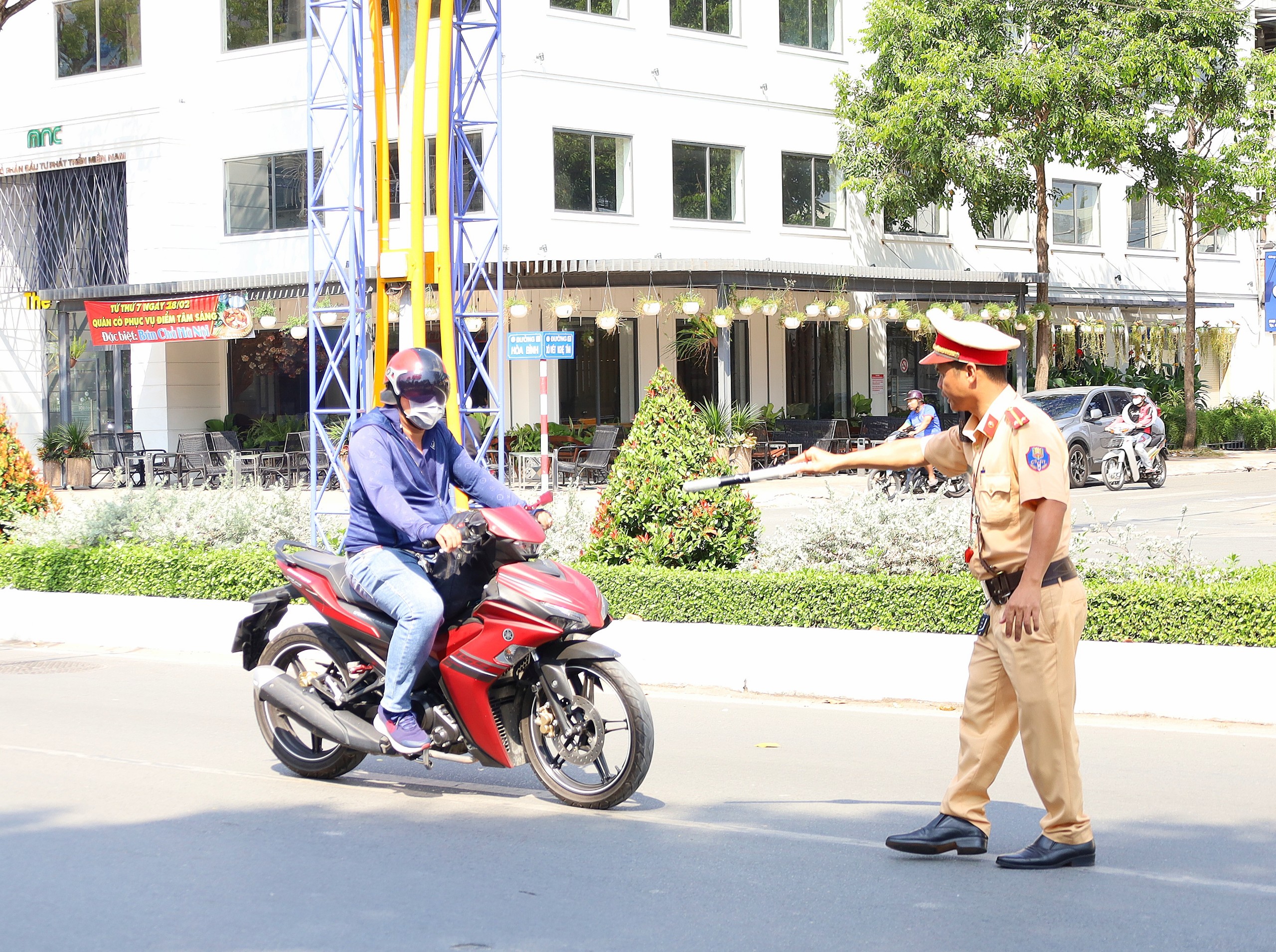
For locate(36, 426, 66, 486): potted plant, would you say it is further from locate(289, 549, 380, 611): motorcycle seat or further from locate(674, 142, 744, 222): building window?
locate(289, 549, 380, 611): motorcycle seat

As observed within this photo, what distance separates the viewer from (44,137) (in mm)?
31766

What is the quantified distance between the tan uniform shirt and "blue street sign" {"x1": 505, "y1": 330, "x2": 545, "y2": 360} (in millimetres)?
13507

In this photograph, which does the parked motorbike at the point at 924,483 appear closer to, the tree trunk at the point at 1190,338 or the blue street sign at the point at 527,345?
the blue street sign at the point at 527,345

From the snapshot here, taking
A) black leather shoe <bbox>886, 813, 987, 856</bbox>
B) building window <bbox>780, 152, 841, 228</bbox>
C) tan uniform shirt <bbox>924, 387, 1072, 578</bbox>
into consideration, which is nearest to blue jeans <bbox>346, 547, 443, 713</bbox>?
black leather shoe <bbox>886, 813, 987, 856</bbox>

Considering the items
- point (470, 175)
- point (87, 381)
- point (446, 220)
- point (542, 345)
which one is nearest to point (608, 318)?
point (470, 175)

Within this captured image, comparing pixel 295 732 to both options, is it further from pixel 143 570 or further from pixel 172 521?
pixel 172 521

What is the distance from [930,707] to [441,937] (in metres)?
4.54

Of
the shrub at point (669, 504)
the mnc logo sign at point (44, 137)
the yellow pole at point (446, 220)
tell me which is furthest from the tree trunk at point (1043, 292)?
the shrub at point (669, 504)

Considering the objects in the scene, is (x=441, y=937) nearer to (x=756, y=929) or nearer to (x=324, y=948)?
(x=324, y=948)

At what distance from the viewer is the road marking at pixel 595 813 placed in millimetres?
5125

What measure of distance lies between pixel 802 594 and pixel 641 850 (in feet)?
13.3

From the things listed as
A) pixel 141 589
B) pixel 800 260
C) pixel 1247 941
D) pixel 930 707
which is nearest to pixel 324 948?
pixel 1247 941

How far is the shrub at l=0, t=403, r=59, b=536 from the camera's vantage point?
44.9ft

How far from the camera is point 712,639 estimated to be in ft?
30.3
